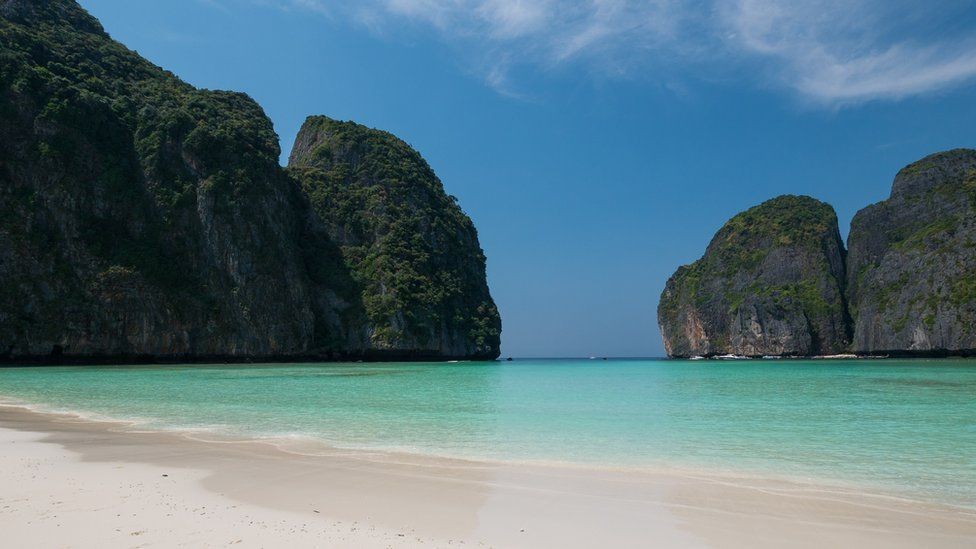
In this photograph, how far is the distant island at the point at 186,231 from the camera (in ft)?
163

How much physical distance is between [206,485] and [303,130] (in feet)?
312

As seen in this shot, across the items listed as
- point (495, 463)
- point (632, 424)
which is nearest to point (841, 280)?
point (632, 424)

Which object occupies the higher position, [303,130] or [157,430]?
[303,130]

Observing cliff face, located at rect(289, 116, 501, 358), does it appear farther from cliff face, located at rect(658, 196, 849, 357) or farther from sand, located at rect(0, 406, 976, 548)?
sand, located at rect(0, 406, 976, 548)

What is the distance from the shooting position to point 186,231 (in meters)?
59.8

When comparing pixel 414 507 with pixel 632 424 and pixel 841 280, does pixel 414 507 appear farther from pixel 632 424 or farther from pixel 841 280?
pixel 841 280

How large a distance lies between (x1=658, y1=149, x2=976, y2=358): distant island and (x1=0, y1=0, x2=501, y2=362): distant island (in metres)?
51.4

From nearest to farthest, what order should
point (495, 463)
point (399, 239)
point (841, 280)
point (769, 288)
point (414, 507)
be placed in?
point (414, 507)
point (495, 463)
point (399, 239)
point (841, 280)
point (769, 288)

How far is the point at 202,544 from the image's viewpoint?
429 centimetres

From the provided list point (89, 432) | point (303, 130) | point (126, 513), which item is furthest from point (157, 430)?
point (303, 130)

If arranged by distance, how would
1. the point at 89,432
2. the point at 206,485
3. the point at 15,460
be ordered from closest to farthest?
the point at 206,485
the point at 15,460
the point at 89,432

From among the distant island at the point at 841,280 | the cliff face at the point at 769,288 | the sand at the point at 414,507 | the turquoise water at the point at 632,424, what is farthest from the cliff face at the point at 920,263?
the sand at the point at 414,507

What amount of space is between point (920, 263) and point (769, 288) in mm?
29681

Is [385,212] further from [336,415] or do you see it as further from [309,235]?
[336,415]
